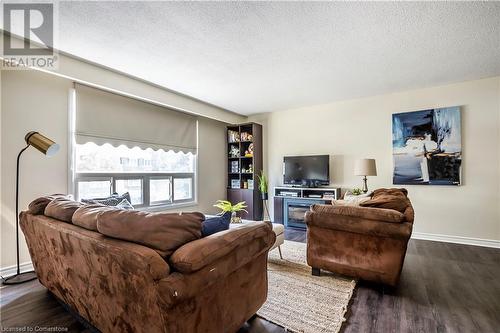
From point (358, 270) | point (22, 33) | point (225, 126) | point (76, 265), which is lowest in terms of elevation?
point (358, 270)

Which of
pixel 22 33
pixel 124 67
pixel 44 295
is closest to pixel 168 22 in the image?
pixel 124 67

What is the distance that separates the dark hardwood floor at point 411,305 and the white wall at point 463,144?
1.07 meters

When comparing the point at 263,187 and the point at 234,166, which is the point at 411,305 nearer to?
A: the point at 263,187

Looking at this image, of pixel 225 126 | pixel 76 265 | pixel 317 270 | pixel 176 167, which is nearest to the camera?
pixel 76 265

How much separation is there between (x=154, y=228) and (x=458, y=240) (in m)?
4.46

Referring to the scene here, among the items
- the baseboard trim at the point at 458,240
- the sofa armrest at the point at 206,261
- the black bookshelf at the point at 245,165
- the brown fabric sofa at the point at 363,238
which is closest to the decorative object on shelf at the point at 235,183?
the black bookshelf at the point at 245,165

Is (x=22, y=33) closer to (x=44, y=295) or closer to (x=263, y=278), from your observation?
(x=44, y=295)

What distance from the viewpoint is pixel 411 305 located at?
1.94 m

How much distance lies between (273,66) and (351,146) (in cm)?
233

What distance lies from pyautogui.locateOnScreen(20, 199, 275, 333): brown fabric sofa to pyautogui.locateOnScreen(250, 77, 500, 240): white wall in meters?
3.38

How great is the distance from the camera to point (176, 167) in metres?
4.45

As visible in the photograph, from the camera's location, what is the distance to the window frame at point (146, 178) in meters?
3.20

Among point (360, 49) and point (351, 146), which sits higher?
point (360, 49)

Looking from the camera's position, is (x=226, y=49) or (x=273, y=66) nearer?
(x=226, y=49)
